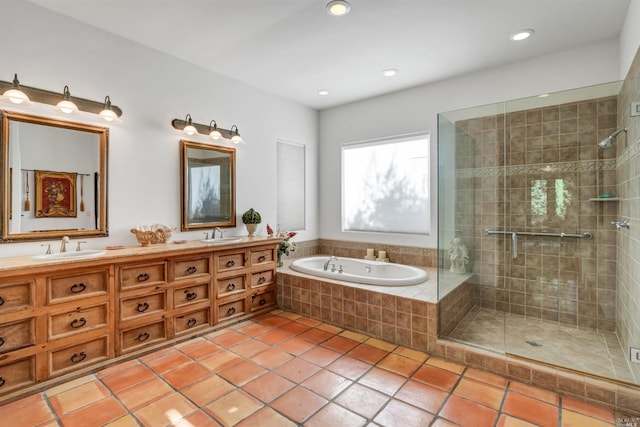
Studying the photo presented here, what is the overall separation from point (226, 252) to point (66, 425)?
5.62 feet

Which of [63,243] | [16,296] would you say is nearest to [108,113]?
[63,243]

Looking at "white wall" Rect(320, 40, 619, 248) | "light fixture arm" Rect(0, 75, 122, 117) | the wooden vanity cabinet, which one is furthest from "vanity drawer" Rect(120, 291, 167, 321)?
"white wall" Rect(320, 40, 619, 248)

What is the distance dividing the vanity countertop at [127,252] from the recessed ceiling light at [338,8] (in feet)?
7.31

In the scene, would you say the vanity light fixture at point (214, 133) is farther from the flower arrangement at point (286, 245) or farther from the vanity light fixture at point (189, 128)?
the flower arrangement at point (286, 245)

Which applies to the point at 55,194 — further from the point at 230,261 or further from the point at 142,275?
the point at 230,261

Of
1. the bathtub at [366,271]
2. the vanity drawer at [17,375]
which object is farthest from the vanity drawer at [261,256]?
the vanity drawer at [17,375]

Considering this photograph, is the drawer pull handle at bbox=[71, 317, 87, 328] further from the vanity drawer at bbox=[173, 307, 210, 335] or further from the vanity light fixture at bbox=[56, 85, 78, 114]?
the vanity light fixture at bbox=[56, 85, 78, 114]

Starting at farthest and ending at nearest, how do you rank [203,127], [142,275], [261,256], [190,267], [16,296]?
[261,256], [203,127], [190,267], [142,275], [16,296]

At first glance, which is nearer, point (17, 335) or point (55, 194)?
point (17, 335)

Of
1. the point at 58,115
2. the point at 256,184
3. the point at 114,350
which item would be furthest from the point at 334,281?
the point at 58,115

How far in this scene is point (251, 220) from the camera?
384 centimetres

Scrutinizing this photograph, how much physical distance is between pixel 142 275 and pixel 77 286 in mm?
436

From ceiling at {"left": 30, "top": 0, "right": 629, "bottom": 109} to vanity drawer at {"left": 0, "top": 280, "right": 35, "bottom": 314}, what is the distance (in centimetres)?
205

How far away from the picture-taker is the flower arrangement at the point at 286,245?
402 cm
